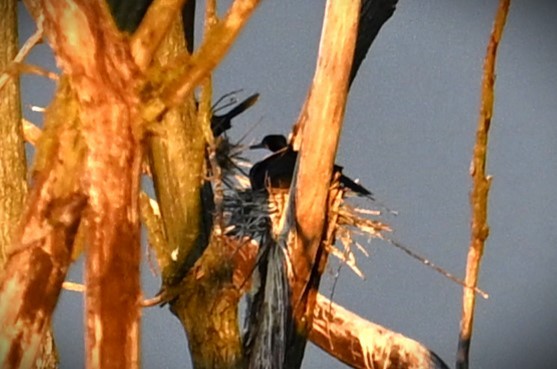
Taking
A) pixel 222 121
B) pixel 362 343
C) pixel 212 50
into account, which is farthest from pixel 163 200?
pixel 212 50

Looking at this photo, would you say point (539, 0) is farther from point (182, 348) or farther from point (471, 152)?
point (182, 348)

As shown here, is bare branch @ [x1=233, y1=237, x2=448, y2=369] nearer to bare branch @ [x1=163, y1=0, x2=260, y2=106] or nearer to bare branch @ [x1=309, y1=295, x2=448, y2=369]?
bare branch @ [x1=309, y1=295, x2=448, y2=369]

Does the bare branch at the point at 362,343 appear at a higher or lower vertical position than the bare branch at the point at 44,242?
lower

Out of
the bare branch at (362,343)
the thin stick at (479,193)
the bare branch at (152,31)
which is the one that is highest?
the bare branch at (152,31)

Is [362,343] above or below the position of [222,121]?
below

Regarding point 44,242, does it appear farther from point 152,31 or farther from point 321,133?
point 321,133

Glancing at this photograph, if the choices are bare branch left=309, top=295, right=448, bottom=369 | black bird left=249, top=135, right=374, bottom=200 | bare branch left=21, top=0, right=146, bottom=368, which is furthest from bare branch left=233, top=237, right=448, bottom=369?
bare branch left=21, top=0, right=146, bottom=368

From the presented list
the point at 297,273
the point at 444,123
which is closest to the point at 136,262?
the point at 297,273

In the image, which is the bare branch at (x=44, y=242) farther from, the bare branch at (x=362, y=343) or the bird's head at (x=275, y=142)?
the bare branch at (x=362, y=343)

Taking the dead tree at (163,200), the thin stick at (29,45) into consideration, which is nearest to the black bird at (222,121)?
the dead tree at (163,200)
